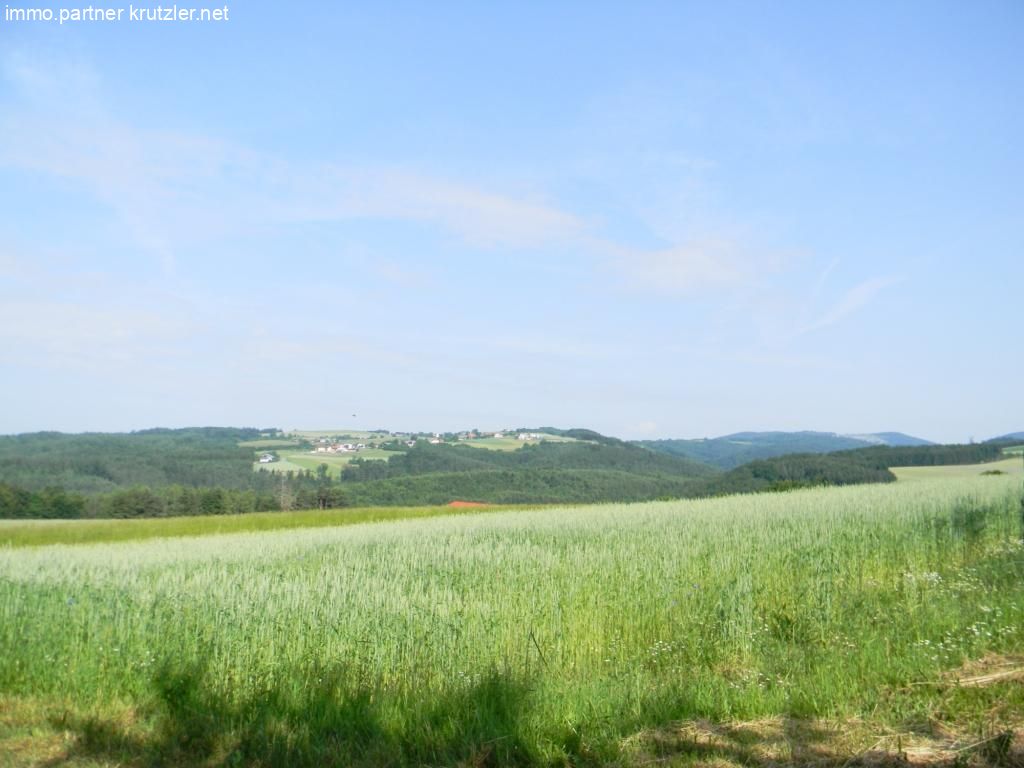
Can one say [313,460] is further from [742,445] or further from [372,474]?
[742,445]

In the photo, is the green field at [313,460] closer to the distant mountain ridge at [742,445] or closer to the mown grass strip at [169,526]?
the mown grass strip at [169,526]

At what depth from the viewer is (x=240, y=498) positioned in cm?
5772

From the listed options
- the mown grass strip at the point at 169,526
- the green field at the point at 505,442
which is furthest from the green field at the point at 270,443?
the mown grass strip at the point at 169,526

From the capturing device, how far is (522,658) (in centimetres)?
647

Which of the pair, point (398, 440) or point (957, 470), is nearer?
point (957, 470)

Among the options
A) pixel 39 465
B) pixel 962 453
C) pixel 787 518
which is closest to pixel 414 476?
pixel 39 465

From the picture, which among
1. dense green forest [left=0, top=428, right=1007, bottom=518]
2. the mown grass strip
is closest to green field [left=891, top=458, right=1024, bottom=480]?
dense green forest [left=0, top=428, right=1007, bottom=518]

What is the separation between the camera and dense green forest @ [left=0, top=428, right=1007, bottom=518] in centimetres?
5119

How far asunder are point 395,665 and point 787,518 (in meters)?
11.8

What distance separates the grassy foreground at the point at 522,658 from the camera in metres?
4.38

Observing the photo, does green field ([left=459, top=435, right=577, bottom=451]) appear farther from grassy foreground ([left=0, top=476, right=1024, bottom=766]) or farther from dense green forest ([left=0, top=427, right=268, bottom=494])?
grassy foreground ([left=0, top=476, right=1024, bottom=766])

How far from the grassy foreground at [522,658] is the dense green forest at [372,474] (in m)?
35.0

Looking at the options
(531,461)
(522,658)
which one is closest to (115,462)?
(531,461)

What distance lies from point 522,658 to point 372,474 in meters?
82.8
